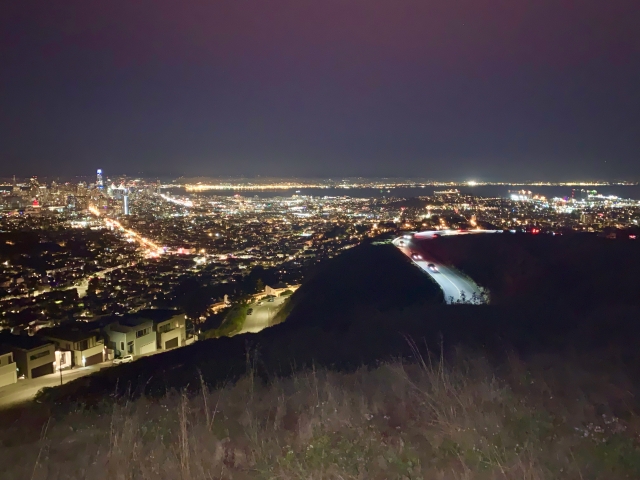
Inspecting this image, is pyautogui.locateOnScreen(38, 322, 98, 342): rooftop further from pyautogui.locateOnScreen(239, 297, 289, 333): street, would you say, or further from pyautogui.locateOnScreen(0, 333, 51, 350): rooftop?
pyautogui.locateOnScreen(239, 297, 289, 333): street

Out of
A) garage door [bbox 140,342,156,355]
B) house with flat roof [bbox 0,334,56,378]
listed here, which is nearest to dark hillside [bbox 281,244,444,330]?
garage door [bbox 140,342,156,355]

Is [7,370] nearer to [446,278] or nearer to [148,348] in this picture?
[148,348]

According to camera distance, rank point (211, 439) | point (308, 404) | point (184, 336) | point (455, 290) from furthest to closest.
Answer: point (184, 336) < point (455, 290) < point (308, 404) < point (211, 439)

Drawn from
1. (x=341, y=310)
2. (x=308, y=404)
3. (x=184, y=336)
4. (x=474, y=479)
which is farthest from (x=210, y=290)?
(x=474, y=479)

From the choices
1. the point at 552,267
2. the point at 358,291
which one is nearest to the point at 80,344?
the point at 358,291

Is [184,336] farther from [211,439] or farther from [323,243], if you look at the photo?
[323,243]

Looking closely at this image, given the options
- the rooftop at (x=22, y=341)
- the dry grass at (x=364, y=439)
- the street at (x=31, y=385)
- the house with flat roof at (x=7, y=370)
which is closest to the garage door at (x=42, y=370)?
the street at (x=31, y=385)

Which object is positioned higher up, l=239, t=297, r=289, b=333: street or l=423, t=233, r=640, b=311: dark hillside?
l=423, t=233, r=640, b=311: dark hillside
